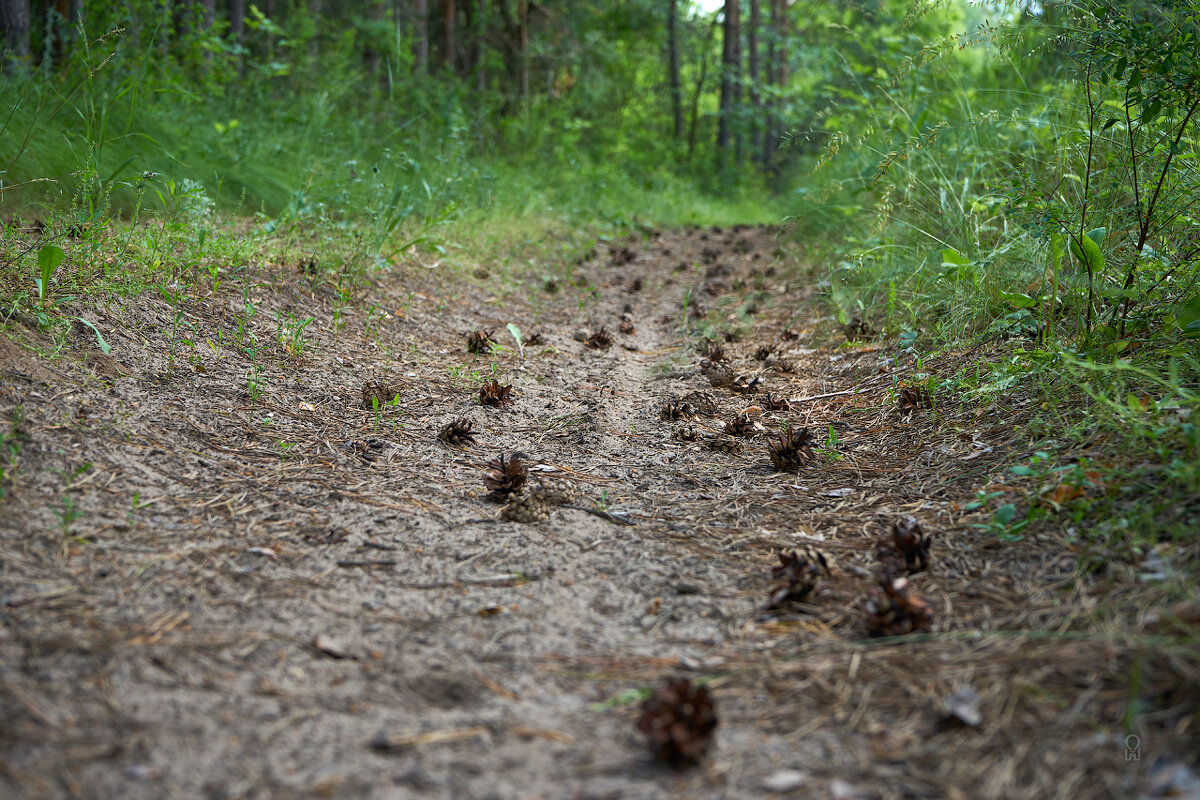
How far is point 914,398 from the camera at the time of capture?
A: 315cm

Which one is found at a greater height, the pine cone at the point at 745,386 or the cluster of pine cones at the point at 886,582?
the pine cone at the point at 745,386

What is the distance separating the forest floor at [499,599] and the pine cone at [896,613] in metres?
0.04

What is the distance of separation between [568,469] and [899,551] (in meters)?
1.25

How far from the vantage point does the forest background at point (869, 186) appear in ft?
8.27

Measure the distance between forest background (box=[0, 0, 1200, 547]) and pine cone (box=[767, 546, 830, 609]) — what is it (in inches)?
22.5

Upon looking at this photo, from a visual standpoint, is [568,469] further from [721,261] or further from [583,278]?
[721,261]

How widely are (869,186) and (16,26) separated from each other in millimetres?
6621

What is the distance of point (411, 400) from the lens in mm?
3354

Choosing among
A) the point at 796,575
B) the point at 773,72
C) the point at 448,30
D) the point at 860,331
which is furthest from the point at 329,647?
the point at 773,72

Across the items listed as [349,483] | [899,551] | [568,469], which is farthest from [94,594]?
[899,551]

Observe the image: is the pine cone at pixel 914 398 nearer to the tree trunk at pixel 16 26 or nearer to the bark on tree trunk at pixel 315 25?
the tree trunk at pixel 16 26

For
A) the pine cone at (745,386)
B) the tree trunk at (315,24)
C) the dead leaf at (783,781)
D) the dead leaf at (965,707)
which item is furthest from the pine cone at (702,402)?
the tree trunk at (315,24)

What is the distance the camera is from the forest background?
252 cm

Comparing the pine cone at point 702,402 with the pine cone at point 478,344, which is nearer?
the pine cone at point 702,402
